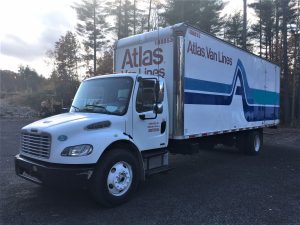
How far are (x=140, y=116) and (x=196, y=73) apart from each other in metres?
2.18

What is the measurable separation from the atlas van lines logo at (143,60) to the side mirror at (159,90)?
565 mm

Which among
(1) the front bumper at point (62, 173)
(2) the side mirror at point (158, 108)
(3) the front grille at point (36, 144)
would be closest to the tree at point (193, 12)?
(2) the side mirror at point (158, 108)

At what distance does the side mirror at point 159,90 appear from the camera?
688 cm

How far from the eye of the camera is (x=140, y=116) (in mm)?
6633

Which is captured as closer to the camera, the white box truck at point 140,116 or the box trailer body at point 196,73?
the white box truck at point 140,116

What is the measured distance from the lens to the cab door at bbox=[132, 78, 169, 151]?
6622 millimetres

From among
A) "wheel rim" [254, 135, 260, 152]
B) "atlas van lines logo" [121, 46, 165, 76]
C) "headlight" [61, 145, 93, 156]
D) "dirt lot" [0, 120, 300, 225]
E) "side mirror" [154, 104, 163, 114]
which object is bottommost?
"dirt lot" [0, 120, 300, 225]

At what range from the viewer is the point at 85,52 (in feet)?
143

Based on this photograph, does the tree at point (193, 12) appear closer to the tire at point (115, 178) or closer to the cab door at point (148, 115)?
the cab door at point (148, 115)

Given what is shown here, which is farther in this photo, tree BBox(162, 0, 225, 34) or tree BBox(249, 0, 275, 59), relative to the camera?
tree BBox(249, 0, 275, 59)

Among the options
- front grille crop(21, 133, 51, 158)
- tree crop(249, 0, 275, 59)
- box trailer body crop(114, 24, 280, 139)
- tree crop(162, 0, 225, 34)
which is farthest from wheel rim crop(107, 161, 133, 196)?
tree crop(249, 0, 275, 59)

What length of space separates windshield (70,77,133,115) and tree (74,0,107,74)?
34459 mm

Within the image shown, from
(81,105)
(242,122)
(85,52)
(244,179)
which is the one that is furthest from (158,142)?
(85,52)

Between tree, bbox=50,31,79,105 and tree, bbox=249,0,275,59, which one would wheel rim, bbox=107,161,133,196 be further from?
tree, bbox=50,31,79,105
